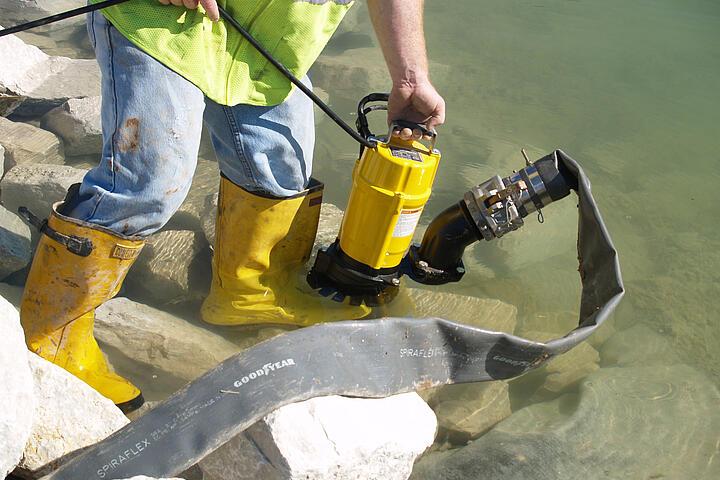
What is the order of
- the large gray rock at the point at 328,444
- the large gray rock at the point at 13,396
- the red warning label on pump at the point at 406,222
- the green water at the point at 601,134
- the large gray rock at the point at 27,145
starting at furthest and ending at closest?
1. the large gray rock at the point at 27,145
2. the green water at the point at 601,134
3. the red warning label on pump at the point at 406,222
4. the large gray rock at the point at 328,444
5. the large gray rock at the point at 13,396

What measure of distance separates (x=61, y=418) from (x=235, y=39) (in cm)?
119

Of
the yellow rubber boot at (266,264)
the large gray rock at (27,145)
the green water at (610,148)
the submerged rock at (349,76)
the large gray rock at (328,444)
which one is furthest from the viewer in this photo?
the submerged rock at (349,76)

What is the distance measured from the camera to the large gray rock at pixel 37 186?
337 cm

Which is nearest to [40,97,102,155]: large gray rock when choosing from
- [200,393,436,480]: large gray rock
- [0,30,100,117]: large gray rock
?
[0,30,100,117]: large gray rock

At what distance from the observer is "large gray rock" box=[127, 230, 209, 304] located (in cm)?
318

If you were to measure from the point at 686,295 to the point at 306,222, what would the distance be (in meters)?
1.87

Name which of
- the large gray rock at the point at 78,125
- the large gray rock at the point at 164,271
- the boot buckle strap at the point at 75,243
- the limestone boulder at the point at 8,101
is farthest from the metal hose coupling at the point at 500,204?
the limestone boulder at the point at 8,101

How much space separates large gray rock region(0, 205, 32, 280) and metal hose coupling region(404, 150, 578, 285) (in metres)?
1.60

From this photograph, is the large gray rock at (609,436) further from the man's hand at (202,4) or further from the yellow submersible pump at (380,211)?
the man's hand at (202,4)

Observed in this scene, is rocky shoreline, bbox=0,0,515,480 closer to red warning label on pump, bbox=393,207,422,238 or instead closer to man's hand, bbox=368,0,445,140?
red warning label on pump, bbox=393,207,422,238

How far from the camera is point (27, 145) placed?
388 centimetres

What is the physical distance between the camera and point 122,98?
7.16ft

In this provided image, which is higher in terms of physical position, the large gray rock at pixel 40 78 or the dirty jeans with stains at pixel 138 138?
the dirty jeans with stains at pixel 138 138

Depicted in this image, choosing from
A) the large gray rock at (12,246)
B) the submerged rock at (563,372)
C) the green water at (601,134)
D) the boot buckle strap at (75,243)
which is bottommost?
the green water at (601,134)
